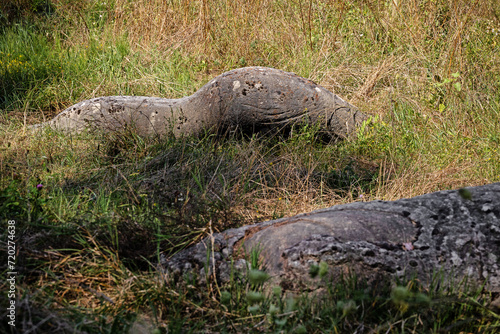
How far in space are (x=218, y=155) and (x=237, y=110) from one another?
70 cm

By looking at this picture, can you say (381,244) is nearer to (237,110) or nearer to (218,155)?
(218,155)

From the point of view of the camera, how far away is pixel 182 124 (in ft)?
→ 14.4

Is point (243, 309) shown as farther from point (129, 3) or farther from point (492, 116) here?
point (129, 3)

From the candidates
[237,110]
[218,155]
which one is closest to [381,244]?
[218,155]

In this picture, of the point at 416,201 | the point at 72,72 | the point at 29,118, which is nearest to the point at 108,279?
the point at 416,201

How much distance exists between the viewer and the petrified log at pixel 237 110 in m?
4.27

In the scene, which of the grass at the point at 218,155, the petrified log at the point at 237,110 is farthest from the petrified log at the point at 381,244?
the petrified log at the point at 237,110

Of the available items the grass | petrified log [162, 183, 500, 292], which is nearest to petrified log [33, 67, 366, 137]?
the grass

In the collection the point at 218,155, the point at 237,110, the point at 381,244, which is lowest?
the point at 218,155

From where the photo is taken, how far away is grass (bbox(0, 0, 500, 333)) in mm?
1841

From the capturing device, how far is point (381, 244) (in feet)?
6.56

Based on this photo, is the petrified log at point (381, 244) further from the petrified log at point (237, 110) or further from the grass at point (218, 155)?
the petrified log at point (237, 110)

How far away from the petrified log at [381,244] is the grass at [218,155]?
79 millimetres

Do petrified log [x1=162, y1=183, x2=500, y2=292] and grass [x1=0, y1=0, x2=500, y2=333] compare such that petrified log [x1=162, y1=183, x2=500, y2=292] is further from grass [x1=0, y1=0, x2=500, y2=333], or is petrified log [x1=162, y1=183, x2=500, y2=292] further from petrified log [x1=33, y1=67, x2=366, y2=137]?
petrified log [x1=33, y1=67, x2=366, y2=137]
